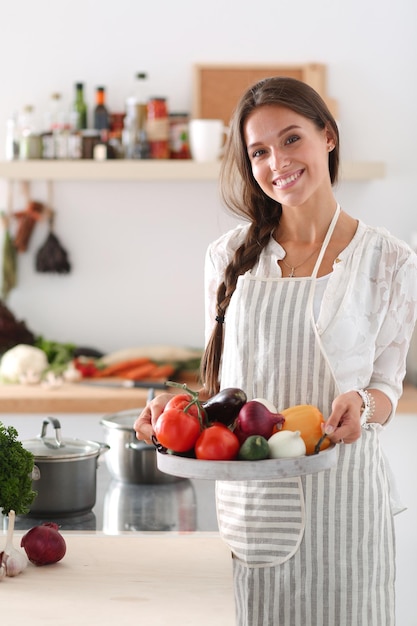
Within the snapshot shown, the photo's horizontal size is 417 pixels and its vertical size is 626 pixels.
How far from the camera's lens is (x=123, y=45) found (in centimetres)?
380

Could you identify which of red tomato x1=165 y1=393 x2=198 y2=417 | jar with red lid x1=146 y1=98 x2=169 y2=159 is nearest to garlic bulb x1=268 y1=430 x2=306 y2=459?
red tomato x1=165 y1=393 x2=198 y2=417

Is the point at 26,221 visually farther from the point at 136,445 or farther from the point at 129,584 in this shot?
the point at 129,584

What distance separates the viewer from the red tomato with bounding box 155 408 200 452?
139 centimetres

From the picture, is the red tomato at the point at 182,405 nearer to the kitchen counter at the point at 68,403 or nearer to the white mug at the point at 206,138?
the kitchen counter at the point at 68,403

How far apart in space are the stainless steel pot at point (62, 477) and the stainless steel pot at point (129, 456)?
6.6 inches

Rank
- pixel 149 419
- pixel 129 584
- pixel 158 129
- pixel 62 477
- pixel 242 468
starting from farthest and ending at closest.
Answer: pixel 158 129 < pixel 62 477 < pixel 149 419 < pixel 129 584 < pixel 242 468

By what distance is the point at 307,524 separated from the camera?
1642mm

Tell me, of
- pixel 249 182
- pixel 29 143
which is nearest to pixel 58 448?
pixel 249 182

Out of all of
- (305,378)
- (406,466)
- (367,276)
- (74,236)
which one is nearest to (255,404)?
(305,378)

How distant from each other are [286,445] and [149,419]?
1.05ft

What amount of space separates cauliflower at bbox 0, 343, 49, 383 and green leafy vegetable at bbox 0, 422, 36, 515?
1985 millimetres

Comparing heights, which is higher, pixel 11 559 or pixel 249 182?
pixel 249 182

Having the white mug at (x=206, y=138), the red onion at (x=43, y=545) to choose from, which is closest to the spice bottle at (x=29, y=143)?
the white mug at (x=206, y=138)

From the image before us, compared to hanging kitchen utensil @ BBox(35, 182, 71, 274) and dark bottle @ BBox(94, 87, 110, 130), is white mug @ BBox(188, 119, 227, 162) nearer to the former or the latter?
dark bottle @ BBox(94, 87, 110, 130)
